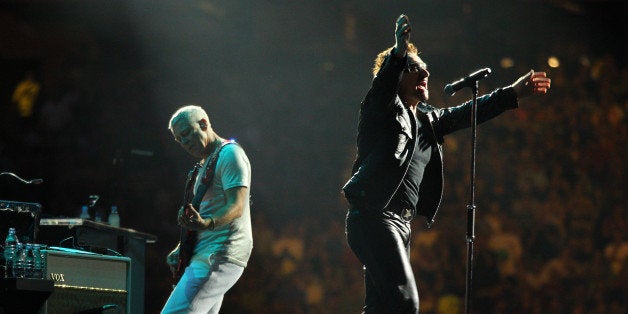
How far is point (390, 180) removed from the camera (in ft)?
9.90

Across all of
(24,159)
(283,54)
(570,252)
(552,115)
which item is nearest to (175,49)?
(283,54)

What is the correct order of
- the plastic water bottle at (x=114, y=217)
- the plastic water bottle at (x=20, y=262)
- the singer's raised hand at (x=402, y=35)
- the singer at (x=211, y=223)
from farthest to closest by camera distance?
the plastic water bottle at (x=114, y=217)
the plastic water bottle at (x=20, y=262)
the singer at (x=211, y=223)
the singer's raised hand at (x=402, y=35)

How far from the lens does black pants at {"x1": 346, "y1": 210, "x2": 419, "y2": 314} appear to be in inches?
114

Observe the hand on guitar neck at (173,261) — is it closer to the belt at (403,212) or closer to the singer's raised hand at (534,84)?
the belt at (403,212)

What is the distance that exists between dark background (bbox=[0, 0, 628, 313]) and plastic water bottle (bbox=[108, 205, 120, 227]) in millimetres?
409

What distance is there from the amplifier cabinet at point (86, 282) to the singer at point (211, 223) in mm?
777

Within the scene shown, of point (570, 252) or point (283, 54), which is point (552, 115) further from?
point (283, 54)

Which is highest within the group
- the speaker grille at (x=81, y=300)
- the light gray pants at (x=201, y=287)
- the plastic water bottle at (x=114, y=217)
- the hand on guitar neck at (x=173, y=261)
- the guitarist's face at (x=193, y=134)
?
the guitarist's face at (x=193, y=134)

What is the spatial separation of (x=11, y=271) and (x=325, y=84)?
3598mm

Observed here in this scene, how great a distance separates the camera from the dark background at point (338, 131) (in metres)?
6.43

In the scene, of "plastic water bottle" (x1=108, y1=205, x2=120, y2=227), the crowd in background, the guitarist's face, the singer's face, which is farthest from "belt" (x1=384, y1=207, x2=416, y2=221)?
the crowd in background

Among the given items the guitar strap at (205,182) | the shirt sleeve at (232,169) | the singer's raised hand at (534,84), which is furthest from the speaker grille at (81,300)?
the singer's raised hand at (534,84)

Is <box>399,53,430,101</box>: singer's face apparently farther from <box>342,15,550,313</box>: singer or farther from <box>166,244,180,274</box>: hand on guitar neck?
<box>166,244,180,274</box>: hand on guitar neck

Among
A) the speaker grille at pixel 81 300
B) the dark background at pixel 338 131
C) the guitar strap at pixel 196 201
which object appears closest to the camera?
the guitar strap at pixel 196 201
